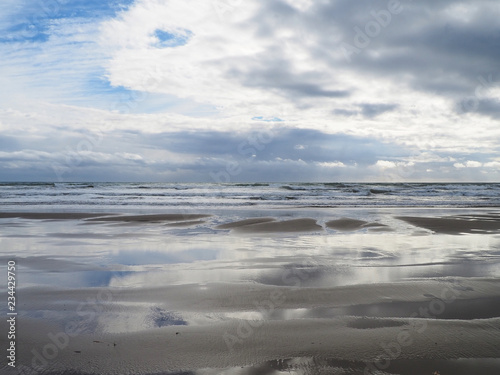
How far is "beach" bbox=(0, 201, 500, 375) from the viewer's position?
3.56m

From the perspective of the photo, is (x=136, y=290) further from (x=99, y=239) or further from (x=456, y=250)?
(x=456, y=250)

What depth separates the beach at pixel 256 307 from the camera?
140 inches

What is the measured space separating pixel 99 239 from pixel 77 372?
8040 mm

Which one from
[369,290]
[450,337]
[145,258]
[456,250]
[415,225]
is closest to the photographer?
[450,337]

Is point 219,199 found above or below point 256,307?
above

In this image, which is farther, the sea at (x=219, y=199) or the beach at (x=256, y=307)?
the sea at (x=219, y=199)

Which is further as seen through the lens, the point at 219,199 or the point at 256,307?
the point at 219,199

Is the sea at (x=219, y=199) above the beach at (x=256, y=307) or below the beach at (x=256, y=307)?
above

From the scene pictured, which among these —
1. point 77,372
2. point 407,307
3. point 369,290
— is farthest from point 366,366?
point 77,372

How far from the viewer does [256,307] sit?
4957mm

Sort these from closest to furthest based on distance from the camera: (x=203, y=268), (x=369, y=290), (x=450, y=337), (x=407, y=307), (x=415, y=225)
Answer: (x=450, y=337), (x=407, y=307), (x=369, y=290), (x=203, y=268), (x=415, y=225)

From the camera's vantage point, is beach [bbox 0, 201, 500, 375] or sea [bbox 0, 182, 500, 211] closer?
beach [bbox 0, 201, 500, 375]

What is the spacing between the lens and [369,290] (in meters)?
5.67

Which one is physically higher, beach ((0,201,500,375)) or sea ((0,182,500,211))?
sea ((0,182,500,211))
